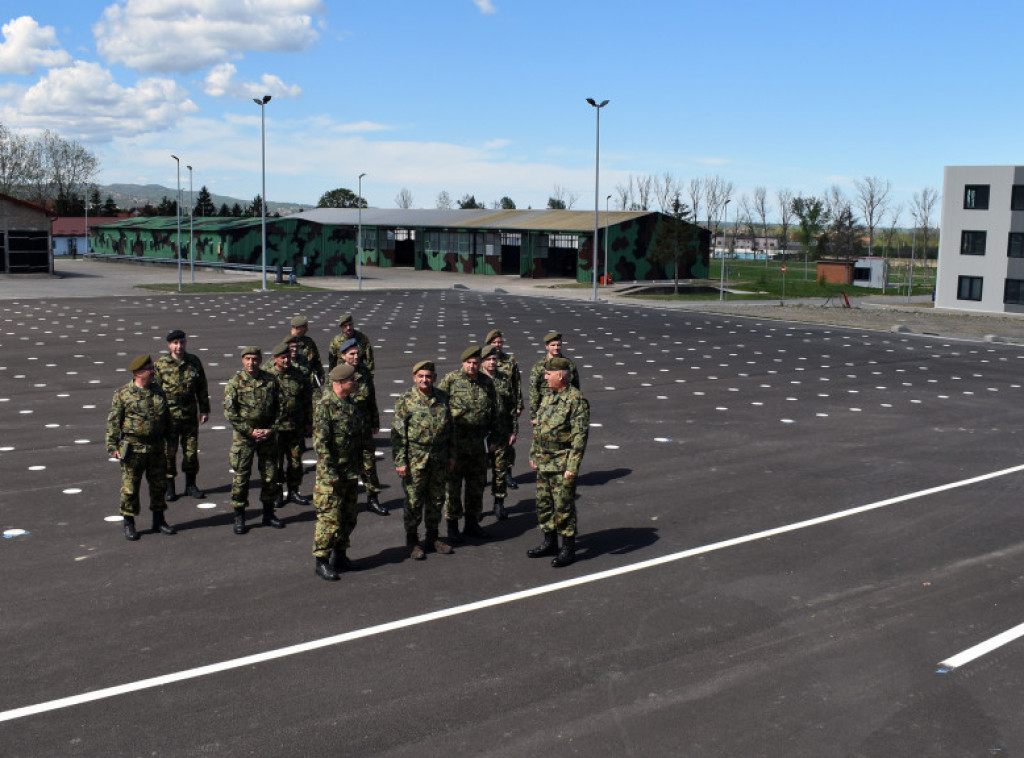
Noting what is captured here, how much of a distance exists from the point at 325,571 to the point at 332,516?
0.52m

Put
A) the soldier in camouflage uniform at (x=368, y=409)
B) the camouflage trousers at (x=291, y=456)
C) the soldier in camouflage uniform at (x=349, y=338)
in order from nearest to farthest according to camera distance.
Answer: the camouflage trousers at (x=291, y=456)
the soldier in camouflage uniform at (x=368, y=409)
the soldier in camouflage uniform at (x=349, y=338)

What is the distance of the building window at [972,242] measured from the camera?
5394cm

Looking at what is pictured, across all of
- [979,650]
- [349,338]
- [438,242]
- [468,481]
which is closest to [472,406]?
[468,481]

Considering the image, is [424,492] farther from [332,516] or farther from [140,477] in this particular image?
[140,477]

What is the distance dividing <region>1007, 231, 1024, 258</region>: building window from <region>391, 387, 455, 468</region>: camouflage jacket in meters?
52.3

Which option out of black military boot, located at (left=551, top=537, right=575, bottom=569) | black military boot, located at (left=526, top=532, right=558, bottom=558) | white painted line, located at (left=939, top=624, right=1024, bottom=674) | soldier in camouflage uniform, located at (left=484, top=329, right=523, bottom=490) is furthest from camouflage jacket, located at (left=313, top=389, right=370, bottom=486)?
white painted line, located at (left=939, top=624, right=1024, bottom=674)

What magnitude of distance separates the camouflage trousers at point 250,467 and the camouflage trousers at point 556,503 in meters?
2.91

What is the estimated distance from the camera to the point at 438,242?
78.0 metres

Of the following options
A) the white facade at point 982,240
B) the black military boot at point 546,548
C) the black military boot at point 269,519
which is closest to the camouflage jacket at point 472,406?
the black military boot at point 546,548

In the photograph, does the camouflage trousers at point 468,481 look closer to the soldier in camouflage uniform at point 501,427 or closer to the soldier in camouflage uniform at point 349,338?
the soldier in camouflage uniform at point 501,427

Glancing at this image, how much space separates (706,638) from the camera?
24.4ft

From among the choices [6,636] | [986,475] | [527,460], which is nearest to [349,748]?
[6,636]

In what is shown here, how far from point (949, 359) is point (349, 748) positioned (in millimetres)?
25178

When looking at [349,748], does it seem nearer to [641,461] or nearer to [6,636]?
[6,636]
